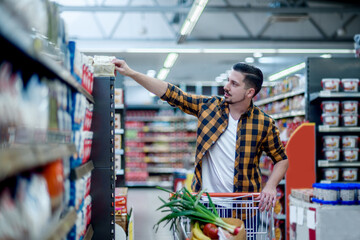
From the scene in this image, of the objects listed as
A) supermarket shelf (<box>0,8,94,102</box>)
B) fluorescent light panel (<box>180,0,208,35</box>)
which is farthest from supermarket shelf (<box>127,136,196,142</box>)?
supermarket shelf (<box>0,8,94,102</box>)

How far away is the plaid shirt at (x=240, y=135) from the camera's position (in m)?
2.82

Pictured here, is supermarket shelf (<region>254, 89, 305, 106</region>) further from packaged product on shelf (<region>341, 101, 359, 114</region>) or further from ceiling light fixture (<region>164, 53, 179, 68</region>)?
ceiling light fixture (<region>164, 53, 179, 68</region>)

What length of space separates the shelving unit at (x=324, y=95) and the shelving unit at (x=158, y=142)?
8.99 meters

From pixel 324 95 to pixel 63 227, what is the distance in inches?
186

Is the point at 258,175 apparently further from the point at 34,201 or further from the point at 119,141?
the point at 119,141

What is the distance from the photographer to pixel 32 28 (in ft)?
4.17

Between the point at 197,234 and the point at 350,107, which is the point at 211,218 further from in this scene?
the point at 350,107

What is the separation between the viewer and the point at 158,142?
15.0 meters

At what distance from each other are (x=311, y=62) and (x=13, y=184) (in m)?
5.53

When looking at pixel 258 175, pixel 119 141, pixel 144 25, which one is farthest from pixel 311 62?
pixel 144 25

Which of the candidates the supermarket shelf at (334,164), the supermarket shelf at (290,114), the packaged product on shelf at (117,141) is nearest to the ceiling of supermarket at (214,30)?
the supermarket shelf at (290,114)

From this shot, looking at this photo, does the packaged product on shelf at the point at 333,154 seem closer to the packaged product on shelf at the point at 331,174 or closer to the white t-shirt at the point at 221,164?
the packaged product on shelf at the point at 331,174

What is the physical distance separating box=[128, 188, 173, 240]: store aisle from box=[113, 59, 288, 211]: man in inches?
136

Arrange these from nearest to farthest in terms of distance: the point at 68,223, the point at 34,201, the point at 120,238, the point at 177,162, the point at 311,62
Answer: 1. the point at 34,201
2. the point at 68,223
3. the point at 120,238
4. the point at 311,62
5. the point at 177,162
